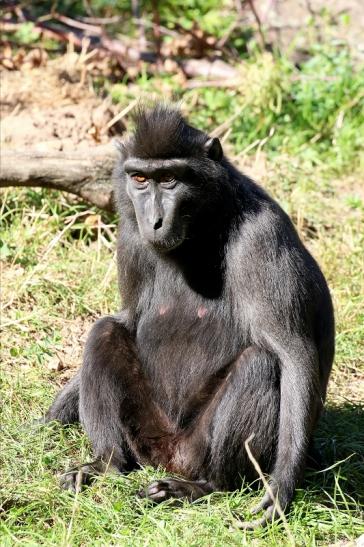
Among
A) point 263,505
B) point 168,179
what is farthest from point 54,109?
point 263,505

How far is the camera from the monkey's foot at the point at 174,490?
498 cm

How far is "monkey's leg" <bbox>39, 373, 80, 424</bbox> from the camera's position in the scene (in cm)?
575

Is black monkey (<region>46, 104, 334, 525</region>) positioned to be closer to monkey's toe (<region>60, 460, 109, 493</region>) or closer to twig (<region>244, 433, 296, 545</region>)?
monkey's toe (<region>60, 460, 109, 493</region>)

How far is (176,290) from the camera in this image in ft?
17.7

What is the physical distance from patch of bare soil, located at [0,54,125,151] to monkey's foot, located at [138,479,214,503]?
4180mm

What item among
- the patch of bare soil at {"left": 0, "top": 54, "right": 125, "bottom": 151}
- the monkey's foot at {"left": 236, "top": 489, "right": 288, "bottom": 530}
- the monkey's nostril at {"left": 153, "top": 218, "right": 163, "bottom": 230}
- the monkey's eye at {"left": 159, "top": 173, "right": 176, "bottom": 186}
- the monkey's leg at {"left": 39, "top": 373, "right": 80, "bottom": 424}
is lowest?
the monkey's leg at {"left": 39, "top": 373, "right": 80, "bottom": 424}

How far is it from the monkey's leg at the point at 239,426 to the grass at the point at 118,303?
0.11 m

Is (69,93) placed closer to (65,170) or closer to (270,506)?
(65,170)

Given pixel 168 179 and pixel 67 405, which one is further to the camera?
pixel 67 405

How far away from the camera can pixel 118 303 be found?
Answer: 737 centimetres

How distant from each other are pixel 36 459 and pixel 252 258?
5.56 ft

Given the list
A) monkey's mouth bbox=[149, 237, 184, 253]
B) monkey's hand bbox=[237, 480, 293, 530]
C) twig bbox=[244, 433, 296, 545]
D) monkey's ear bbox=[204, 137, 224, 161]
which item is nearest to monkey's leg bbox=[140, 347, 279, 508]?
twig bbox=[244, 433, 296, 545]

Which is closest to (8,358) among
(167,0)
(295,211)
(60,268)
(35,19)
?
(60,268)

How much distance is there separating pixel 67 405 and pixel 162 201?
1498 mm
